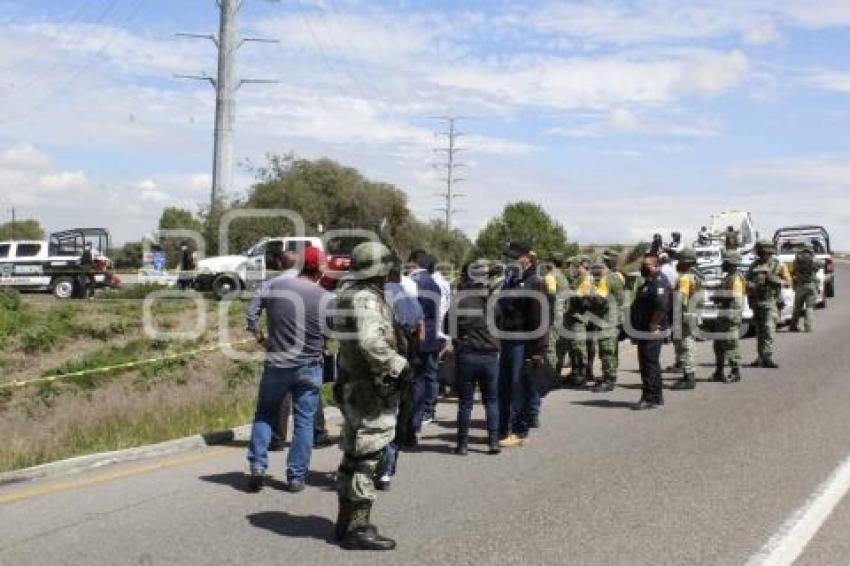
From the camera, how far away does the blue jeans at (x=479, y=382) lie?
344 inches

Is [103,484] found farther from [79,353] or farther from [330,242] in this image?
[330,242]

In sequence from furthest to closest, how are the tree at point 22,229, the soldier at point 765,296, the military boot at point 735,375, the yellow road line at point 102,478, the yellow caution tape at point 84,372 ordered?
1. the tree at point 22,229
2. the soldier at point 765,296
3. the yellow caution tape at point 84,372
4. the military boot at point 735,375
5. the yellow road line at point 102,478

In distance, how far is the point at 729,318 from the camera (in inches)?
533

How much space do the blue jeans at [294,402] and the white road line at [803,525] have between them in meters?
3.38

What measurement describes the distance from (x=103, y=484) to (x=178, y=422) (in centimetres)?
292

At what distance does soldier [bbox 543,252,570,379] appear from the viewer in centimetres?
1197

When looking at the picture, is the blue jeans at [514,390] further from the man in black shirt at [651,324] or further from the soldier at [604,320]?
the soldier at [604,320]

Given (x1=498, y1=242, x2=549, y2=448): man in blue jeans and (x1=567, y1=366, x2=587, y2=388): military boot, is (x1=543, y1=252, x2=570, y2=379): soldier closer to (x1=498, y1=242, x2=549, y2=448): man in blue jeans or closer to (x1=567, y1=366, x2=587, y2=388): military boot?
(x1=567, y1=366, x2=587, y2=388): military boot

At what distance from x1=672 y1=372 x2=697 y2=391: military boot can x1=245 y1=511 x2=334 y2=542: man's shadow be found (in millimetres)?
7593

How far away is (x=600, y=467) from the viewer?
839cm

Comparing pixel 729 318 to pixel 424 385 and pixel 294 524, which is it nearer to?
pixel 424 385

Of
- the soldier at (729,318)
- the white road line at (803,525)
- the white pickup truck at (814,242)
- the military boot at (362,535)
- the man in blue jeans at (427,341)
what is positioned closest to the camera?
the white road line at (803,525)

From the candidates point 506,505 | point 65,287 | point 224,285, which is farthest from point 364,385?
point 65,287

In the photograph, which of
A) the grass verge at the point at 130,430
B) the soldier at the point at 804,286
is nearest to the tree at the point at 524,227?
the soldier at the point at 804,286
